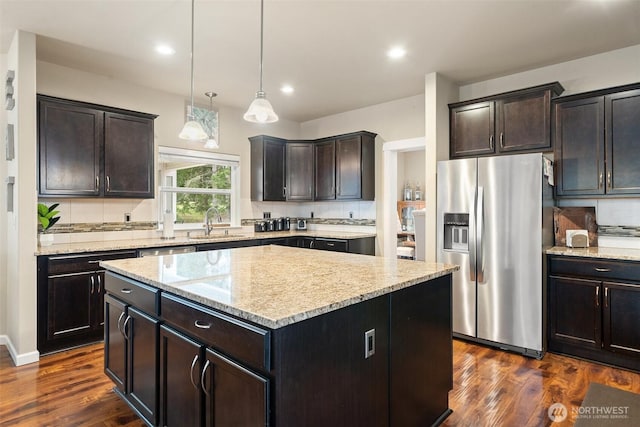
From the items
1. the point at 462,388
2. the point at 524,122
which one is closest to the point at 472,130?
the point at 524,122

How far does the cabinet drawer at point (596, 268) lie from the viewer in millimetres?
2809

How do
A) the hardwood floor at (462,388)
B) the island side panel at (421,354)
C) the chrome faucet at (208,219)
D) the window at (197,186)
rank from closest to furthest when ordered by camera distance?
the island side panel at (421,354) → the hardwood floor at (462,388) → the window at (197,186) → the chrome faucet at (208,219)

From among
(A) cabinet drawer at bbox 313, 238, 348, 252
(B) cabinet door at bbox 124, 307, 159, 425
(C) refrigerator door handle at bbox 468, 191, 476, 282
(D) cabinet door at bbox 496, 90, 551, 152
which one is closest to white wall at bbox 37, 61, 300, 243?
(A) cabinet drawer at bbox 313, 238, 348, 252

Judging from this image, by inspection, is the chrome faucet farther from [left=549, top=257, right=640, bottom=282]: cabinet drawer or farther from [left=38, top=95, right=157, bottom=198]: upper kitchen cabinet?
[left=549, top=257, right=640, bottom=282]: cabinet drawer

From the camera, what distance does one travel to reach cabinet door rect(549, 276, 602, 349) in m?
2.95

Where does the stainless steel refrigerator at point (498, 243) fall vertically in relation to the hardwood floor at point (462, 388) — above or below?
→ above

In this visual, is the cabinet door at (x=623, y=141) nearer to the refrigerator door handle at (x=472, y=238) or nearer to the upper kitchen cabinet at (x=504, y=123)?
the upper kitchen cabinet at (x=504, y=123)

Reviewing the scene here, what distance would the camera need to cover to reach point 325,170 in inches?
210

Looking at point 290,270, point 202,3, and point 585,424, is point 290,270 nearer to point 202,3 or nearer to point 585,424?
point 585,424

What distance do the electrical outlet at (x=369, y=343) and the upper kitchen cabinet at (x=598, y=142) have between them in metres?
2.74

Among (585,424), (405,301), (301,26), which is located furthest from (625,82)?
(585,424)

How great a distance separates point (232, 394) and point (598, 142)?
3.50 m

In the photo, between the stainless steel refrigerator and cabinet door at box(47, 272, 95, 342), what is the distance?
10.8ft

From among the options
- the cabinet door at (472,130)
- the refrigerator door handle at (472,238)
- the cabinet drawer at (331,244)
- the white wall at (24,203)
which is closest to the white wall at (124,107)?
the white wall at (24,203)
